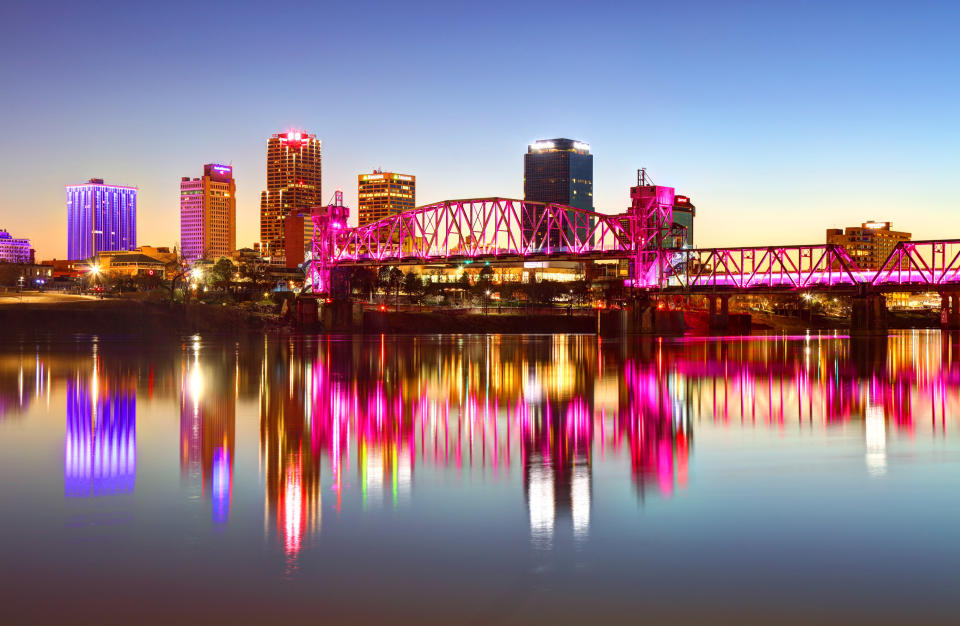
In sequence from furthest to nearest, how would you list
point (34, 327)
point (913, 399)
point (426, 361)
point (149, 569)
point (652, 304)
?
point (652, 304)
point (34, 327)
point (426, 361)
point (913, 399)
point (149, 569)

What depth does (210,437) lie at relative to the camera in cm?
2044

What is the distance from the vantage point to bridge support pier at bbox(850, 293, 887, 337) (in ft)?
367

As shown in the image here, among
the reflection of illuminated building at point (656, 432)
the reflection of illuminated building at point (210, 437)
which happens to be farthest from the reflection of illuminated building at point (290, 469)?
the reflection of illuminated building at point (656, 432)

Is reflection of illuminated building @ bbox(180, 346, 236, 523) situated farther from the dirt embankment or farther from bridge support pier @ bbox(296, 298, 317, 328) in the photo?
bridge support pier @ bbox(296, 298, 317, 328)

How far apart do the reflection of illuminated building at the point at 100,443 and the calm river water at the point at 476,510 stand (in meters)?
0.09

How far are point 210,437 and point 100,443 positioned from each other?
229cm

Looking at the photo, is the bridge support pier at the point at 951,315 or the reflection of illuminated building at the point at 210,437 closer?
the reflection of illuminated building at the point at 210,437

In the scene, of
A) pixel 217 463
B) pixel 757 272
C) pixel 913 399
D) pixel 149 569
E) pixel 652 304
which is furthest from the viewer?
pixel 757 272

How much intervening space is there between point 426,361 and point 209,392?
2172 cm

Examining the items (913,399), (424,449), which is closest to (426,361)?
(913,399)

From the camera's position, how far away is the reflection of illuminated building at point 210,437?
572 inches

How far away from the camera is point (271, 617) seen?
8625 mm

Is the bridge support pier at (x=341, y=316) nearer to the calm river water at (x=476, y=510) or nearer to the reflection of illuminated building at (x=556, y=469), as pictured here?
the calm river water at (x=476, y=510)

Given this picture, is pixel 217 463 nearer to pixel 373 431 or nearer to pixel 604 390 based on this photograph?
pixel 373 431
